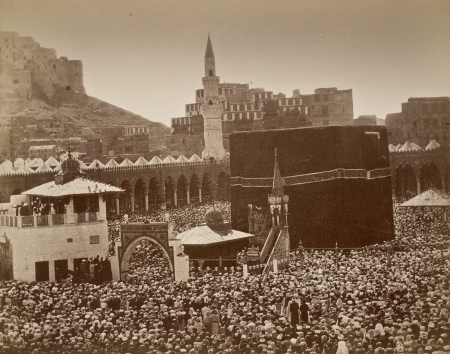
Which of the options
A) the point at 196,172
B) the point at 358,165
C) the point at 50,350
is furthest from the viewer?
the point at 196,172

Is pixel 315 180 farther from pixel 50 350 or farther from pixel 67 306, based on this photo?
pixel 50 350

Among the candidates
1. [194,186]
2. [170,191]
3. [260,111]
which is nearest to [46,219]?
[170,191]

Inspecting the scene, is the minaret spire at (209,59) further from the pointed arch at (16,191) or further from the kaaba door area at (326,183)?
the pointed arch at (16,191)

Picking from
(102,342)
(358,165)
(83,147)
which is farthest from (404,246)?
(83,147)

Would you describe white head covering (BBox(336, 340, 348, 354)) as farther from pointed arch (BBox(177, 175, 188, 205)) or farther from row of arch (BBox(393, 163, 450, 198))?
pointed arch (BBox(177, 175, 188, 205))

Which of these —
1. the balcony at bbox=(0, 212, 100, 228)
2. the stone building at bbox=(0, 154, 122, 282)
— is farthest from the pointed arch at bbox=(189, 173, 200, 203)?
the balcony at bbox=(0, 212, 100, 228)
